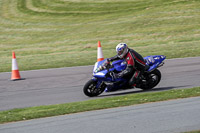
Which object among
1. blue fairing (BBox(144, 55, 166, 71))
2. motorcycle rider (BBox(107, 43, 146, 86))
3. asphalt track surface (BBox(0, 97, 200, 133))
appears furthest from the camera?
blue fairing (BBox(144, 55, 166, 71))

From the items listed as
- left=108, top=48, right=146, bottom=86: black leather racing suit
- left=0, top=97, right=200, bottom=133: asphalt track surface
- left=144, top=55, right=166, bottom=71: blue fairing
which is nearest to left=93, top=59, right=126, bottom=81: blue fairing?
left=108, top=48, right=146, bottom=86: black leather racing suit

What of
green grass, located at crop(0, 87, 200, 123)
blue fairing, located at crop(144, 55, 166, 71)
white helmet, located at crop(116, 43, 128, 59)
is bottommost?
green grass, located at crop(0, 87, 200, 123)

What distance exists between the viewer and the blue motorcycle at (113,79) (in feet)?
32.2

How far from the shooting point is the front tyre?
9789 millimetres

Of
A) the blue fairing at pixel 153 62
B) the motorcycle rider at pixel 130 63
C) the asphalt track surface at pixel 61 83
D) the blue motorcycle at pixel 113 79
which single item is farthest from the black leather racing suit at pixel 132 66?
the asphalt track surface at pixel 61 83

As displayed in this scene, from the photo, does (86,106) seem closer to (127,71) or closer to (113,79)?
(113,79)

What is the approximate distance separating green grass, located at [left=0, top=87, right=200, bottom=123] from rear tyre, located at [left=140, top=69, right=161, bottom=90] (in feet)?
3.78

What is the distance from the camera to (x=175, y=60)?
15.0 metres

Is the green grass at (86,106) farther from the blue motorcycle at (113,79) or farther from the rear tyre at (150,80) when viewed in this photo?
the rear tyre at (150,80)

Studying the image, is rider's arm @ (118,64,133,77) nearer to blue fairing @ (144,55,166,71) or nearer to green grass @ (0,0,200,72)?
blue fairing @ (144,55,166,71)

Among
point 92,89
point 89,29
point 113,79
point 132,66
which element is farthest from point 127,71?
point 89,29

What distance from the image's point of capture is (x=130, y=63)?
9891 mm

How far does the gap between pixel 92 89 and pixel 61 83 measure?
2.37 meters

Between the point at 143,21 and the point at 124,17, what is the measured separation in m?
3.02
